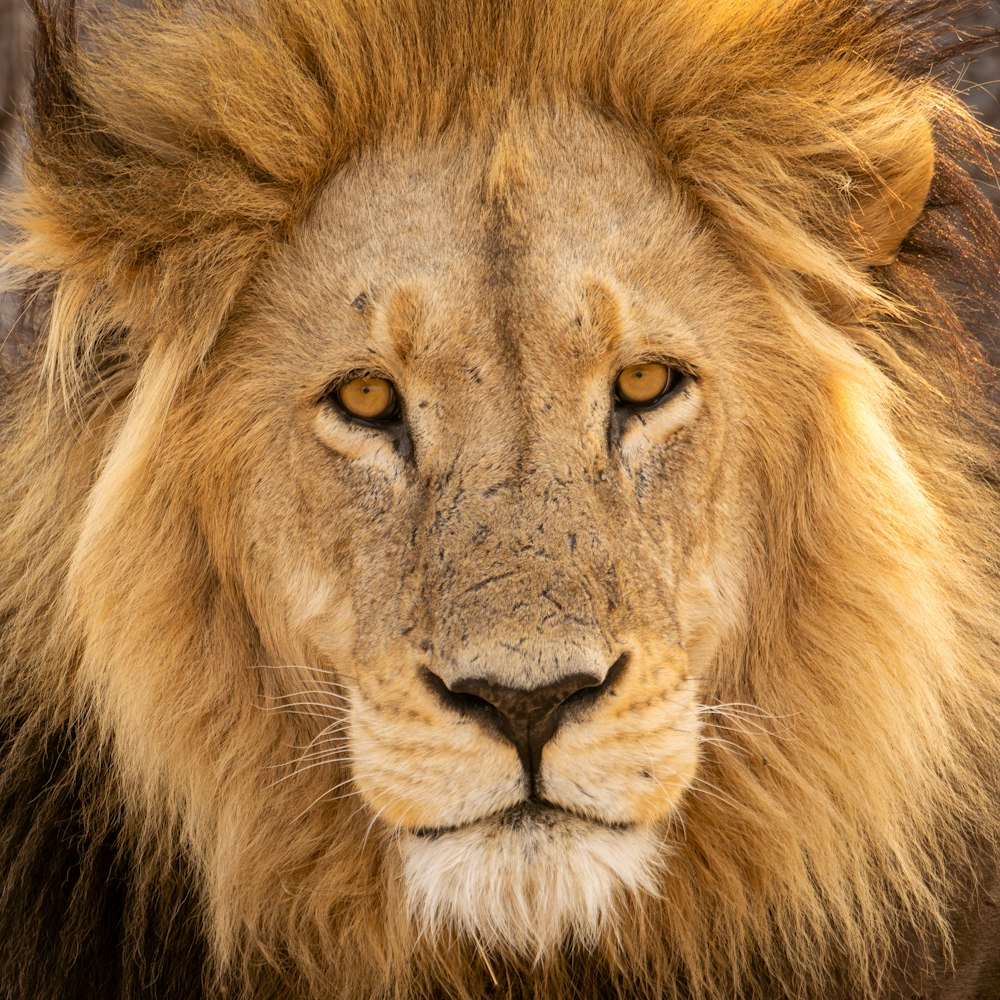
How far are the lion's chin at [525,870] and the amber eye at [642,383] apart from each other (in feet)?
2.38

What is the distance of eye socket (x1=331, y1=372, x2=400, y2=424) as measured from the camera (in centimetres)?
256

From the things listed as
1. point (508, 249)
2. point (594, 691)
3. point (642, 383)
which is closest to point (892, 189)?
point (642, 383)

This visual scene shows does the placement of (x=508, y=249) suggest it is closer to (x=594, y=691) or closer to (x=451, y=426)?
(x=451, y=426)

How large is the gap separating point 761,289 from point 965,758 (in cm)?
99

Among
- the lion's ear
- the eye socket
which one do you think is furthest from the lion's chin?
the lion's ear

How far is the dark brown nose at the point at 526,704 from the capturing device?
2166mm

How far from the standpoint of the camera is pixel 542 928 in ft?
7.73

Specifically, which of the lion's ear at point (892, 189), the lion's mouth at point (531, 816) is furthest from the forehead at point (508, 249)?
the lion's mouth at point (531, 816)

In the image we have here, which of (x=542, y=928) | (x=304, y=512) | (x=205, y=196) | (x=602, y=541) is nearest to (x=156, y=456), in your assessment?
(x=304, y=512)

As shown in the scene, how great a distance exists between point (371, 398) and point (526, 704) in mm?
674

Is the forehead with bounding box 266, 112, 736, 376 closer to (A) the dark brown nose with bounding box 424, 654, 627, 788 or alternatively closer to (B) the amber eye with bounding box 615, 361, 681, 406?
(B) the amber eye with bounding box 615, 361, 681, 406

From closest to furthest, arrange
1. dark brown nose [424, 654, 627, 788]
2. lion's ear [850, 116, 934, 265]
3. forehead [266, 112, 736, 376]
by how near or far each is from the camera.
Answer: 1. dark brown nose [424, 654, 627, 788]
2. forehead [266, 112, 736, 376]
3. lion's ear [850, 116, 934, 265]

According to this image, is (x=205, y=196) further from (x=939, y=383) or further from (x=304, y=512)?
(x=939, y=383)

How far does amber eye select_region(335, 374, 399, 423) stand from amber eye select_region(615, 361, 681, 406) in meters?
0.39
